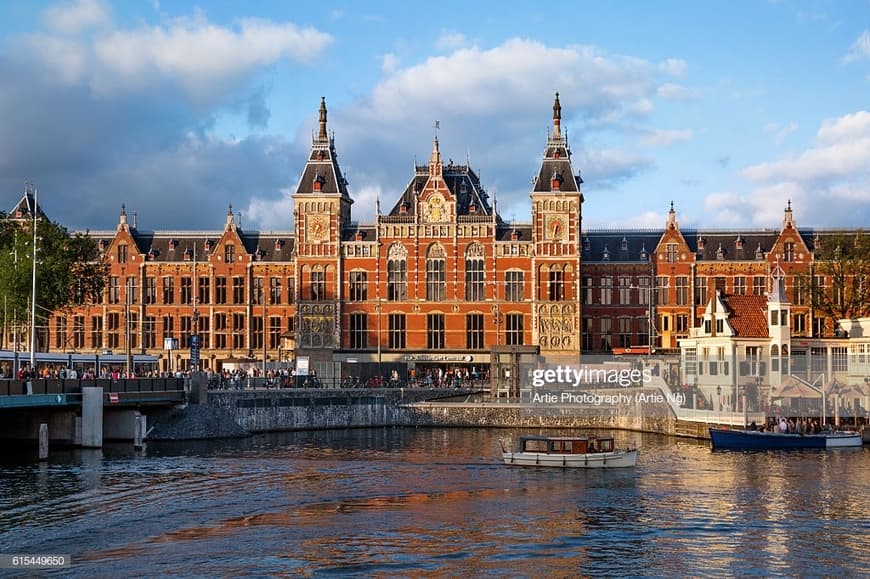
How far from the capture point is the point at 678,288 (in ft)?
381

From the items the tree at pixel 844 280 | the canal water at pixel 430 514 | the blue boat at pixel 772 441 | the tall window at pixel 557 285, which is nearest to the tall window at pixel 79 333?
the tall window at pixel 557 285

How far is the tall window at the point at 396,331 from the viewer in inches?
4540

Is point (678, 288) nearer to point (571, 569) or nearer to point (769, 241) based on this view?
point (769, 241)

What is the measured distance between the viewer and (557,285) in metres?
113

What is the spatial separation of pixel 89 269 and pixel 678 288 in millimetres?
53317

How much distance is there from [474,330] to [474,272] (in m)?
5.35

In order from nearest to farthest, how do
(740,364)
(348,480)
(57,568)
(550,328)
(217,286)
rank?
(57,568) < (348,480) < (740,364) < (550,328) < (217,286)

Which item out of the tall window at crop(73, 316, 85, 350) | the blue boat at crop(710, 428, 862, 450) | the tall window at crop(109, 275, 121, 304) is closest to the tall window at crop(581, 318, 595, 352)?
the blue boat at crop(710, 428, 862, 450)

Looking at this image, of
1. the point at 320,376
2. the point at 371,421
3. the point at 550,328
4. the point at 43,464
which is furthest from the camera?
the point at 550,328

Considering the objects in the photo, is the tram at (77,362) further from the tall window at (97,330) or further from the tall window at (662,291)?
the tall window at (662,291)

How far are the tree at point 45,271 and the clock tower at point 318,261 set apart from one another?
18228 millimetres

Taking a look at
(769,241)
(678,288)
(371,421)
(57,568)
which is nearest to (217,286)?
(371,421)

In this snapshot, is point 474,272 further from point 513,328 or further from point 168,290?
point 168,290

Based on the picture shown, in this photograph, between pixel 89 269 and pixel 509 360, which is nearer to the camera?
pixel 509 360
